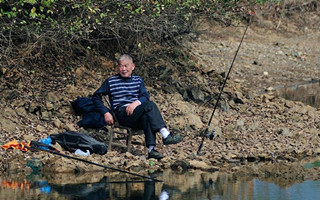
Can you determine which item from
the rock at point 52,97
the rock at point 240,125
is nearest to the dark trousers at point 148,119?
the rock at point 52,97

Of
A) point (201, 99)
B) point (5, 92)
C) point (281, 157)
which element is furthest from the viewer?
point (201, 99)

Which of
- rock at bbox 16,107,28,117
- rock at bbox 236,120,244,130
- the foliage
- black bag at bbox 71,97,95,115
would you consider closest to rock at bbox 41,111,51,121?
rock at bbox 16,107,28,117

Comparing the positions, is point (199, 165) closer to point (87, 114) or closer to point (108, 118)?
point (108, 118)

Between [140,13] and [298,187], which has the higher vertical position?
[140,13]

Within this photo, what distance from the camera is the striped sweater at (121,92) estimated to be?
416 inches

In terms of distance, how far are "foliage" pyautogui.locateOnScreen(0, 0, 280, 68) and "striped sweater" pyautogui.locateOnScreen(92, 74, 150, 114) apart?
1.74m

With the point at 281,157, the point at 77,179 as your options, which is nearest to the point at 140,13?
the point at 281,157

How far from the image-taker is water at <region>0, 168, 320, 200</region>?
26.8 feet

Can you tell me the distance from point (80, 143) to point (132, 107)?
0.83 metres

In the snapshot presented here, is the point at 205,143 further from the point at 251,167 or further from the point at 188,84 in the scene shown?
the point at 188,84

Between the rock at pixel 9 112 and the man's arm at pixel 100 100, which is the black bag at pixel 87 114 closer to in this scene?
the man's arm at pixel 100 100

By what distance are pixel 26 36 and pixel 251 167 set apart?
5.11m

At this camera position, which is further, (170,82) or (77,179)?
(170,82)

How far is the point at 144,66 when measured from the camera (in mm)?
15141
